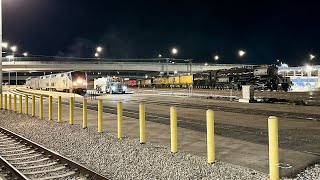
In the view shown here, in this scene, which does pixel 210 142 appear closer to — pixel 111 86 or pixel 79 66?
pixel 111 86

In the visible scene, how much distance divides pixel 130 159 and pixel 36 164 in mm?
2338

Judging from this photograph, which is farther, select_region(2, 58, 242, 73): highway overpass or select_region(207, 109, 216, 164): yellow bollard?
select_region(2, 58, 242, 73): highway overpass

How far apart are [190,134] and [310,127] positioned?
496cm

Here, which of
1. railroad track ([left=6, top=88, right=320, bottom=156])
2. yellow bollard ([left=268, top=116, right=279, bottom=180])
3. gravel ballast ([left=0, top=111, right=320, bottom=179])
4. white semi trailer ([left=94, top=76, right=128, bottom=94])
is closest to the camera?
yellow bollard ([left=268, top=116, right=279, bottom=180])

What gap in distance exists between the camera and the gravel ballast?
754 centimetres

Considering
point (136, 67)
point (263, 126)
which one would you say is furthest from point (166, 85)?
point (263, 126)

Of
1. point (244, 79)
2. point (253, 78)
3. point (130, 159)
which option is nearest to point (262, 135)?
point (130, 159)

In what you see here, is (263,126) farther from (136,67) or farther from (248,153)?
(136,67)

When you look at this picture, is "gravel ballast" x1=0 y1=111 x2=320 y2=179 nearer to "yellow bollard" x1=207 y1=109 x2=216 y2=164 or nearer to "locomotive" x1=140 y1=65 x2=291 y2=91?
"yellow bollard" x1=207 y1=109 x2=216 y2=164

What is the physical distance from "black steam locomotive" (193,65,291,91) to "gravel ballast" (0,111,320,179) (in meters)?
29.7

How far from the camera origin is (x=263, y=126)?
14.5m

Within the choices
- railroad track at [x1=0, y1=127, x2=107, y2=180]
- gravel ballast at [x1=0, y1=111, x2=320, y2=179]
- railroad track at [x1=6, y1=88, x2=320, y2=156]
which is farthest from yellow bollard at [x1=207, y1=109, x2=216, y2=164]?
railroad track at [x1=6, y1=88, x2=320, y2=156]

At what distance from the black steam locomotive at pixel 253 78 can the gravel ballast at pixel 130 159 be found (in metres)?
29.7

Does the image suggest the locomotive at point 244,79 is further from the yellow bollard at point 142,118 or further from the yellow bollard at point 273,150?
the yellow bollard at point 273,150
